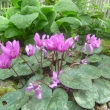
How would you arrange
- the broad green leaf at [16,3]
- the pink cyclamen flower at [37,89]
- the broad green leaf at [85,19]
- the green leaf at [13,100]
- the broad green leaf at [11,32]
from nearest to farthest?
the pink cyclamen flower at [37,89] < the green leaf at [13,100] < the broad green leaf at [11,32] < the broad green leaf at [16,3] < the broad green leaf at [85,19]

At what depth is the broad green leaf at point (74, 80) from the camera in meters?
1.41

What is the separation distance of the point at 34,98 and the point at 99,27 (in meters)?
1.50

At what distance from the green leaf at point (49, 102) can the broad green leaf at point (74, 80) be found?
72 mm

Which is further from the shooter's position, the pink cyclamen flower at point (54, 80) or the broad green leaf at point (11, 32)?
the broad green leaf at point (11, 32)

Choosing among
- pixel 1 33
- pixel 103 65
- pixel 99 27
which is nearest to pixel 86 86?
pixel 103 65

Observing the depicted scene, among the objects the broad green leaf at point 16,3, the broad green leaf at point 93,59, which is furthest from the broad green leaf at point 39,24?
the broad green leaf at point 93,59

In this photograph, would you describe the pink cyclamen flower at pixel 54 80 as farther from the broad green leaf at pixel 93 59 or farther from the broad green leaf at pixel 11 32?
the broad green leaf at pixel 11 32

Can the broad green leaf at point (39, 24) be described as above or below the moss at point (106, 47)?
above

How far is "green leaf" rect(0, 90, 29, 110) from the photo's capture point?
138 centimetres

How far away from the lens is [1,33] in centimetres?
221

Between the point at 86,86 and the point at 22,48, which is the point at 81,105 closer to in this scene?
the point at 86,86

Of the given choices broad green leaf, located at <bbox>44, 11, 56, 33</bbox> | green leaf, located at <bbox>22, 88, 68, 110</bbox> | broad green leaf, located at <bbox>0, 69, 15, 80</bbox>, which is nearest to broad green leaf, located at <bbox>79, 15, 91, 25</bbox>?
broad green leaf, located at <bbox>44, 11, 56, 33</bbox>

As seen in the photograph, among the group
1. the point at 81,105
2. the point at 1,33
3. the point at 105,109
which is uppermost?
the point at 1,33

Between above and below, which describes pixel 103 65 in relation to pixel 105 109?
above
